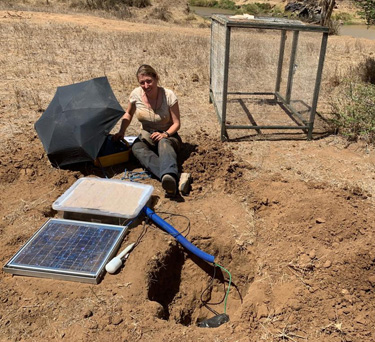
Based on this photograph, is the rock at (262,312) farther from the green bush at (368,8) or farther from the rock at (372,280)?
the green bush at (368,8)

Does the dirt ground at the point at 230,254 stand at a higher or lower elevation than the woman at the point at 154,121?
lower

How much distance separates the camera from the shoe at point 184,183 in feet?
11.7

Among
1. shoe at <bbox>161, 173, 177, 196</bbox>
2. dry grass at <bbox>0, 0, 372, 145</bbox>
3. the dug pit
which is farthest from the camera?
dry grass at <bbox>0, 0, 372, 145</bbox>

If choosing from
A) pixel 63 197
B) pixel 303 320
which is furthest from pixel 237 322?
pixel 63 197

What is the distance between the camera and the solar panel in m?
2.57

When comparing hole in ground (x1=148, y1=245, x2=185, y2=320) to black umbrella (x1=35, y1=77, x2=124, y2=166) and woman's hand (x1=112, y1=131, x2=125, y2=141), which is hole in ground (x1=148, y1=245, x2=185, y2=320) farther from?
woman's hand (x1=112, y1=131, x2=125, y2=141)

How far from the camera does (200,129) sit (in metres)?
5.08

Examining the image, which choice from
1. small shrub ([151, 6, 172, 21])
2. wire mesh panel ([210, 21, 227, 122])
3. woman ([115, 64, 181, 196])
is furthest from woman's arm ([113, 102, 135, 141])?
small shrub ([151, 6, 172, 21])

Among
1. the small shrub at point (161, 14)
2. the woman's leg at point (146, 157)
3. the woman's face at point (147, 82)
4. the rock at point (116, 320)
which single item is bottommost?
the small shrub at point (161, 14)

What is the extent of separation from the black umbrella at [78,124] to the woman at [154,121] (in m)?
0.28

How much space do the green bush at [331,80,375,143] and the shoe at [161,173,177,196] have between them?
271cm

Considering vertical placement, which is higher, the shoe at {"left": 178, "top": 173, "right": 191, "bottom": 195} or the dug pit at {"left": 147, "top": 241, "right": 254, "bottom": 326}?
the shoe at {"left": 178, "top": 173, "right": 191, "bottom": 195}

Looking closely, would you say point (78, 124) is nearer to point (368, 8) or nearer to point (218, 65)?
point (218, 65)

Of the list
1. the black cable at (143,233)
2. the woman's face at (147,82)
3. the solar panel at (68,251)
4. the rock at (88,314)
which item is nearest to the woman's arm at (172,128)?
the woman's face at (147,82)
